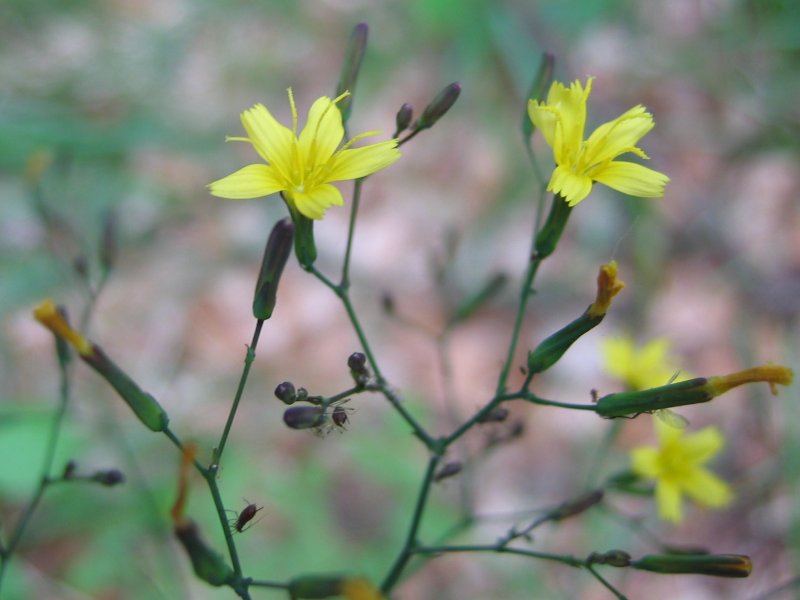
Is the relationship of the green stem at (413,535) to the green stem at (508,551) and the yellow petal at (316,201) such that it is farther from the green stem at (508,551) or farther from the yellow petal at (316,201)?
the yellow petal at (316,201)

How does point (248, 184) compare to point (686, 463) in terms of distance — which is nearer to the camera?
point (248, 184)

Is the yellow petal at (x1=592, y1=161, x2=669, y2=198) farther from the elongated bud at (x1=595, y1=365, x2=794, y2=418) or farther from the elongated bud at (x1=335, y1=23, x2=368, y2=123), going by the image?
the elongated bud at (x1=335, y1=23, x2=368, y2=123)

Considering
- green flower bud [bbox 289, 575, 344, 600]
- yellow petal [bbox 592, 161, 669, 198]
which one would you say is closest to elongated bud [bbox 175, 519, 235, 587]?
green flower bud [bbox 289, 575, 344, 600]

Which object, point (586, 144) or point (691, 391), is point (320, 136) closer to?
point (586, 144)

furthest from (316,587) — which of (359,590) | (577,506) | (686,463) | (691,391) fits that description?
(686,463)

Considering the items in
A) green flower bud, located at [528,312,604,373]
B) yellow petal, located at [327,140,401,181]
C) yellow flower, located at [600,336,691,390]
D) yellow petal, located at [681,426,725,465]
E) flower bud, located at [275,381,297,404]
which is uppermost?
yellow petal, located at [327,140,401,181]

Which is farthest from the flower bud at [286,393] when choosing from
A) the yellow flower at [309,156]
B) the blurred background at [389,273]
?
the blurred background at [389,273]
